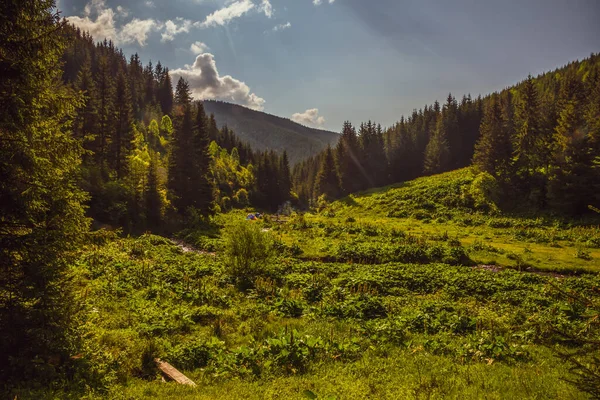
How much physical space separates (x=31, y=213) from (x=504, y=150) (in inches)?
2638

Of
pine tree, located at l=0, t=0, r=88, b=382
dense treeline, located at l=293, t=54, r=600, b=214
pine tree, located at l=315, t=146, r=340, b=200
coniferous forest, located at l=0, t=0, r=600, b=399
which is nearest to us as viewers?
pine tree, located at l=0, t=0, r=88, b=382

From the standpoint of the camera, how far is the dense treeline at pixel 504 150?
44.8m

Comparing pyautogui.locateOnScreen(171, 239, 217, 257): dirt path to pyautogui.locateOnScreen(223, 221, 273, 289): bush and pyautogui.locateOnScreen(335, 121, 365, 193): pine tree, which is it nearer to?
pyautogui.locateOnScreen(223, 221, 273, 289): bush

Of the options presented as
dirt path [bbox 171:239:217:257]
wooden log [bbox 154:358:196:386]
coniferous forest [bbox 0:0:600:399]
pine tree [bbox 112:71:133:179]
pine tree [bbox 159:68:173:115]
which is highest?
pine tree [bbox 159:68:173:115]

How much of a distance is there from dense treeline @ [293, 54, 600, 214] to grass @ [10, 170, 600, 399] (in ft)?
24.5

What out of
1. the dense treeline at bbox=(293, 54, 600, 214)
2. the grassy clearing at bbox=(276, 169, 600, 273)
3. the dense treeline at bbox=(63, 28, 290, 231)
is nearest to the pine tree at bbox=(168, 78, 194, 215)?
the dense treeline at bbox=(63, 28, 290, 231)

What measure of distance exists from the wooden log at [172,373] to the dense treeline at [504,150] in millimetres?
11101

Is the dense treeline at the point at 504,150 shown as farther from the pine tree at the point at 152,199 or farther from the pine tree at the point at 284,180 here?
the pine tree at the point at 152,199

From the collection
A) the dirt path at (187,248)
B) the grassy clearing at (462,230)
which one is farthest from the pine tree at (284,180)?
the dirt path at (187,248)

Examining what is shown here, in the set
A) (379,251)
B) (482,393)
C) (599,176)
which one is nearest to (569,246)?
(599,176)

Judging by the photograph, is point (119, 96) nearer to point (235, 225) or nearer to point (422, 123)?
point (235, 225)

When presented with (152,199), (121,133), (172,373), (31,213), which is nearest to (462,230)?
(152,199)

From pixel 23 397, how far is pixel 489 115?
79.4 metres

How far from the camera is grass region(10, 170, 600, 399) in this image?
9.32m
